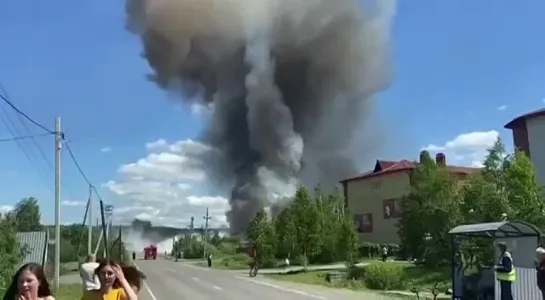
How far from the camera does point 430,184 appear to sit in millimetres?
42031

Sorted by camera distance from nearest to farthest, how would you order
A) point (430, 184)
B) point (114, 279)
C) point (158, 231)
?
point (114, 279) → point (430, 184) → point (158, 231)

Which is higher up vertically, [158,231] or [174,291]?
[158,231]

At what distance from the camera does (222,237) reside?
100812 mm

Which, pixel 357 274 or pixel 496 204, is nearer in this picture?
pixel 496 204

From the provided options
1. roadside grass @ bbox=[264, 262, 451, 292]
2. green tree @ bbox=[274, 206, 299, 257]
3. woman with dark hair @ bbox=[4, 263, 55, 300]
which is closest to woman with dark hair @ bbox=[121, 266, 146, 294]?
woman with dark hair @ bbox=[4, 263, 55, 300]

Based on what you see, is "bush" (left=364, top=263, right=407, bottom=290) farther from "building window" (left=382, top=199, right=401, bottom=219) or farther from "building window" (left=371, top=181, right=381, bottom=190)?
"building window" (left=371, top=181, right=381, bottom=190)

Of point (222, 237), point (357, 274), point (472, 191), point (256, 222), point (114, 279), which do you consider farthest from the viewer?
point (222, 237)

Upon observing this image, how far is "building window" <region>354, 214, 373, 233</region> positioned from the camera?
68750 mm

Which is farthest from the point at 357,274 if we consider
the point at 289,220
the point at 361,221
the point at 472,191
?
the point at 361,221

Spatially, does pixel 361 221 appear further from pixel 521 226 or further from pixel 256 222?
pixel 521 226

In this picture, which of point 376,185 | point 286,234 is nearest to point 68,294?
point 286,234

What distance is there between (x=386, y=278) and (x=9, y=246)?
14.5 m

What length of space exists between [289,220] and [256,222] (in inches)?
276

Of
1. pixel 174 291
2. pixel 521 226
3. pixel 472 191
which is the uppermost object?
pixel 472 191
